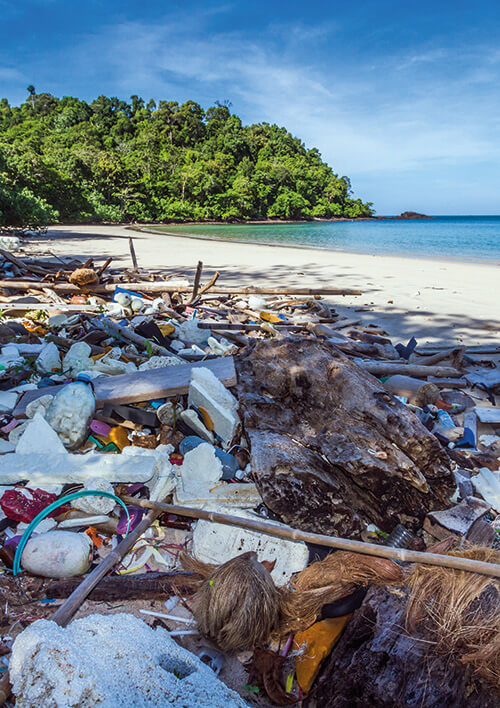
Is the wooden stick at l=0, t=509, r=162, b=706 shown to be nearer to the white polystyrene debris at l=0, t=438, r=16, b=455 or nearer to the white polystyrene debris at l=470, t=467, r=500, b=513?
the white polystyrene debris at l=0, t=438, r=16, b=455

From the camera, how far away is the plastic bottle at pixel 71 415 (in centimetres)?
320

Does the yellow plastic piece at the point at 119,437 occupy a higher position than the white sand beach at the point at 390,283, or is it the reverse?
the white sand beach at the point at 390,283

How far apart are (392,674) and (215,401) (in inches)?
87.7

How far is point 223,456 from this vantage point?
3107mm

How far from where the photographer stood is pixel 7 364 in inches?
182

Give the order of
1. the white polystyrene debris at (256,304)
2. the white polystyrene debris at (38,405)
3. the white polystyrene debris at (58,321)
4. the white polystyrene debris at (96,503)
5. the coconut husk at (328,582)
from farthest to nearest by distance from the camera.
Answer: the white polystyrene debris at (256,304) < the white polystyrene debris at (58,321) < the white polystyrene debris at (38,405) < the white polystyrene debris at (96,503) < the coconut husk at (328,582)

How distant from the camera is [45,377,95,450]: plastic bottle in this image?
10.5 ft

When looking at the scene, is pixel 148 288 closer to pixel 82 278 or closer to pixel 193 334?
pixel 82 278

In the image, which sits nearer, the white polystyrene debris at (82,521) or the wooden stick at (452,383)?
the white polystyrene debris at (82,521)

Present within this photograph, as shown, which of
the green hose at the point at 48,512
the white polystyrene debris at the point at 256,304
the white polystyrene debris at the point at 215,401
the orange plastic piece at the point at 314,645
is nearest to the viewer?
the orange plastic piece at the point at 314,645

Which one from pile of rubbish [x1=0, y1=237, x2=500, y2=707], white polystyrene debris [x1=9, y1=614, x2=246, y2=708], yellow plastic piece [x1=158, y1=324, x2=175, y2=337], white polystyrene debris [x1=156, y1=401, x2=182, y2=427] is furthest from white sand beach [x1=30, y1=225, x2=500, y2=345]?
white polystyrene debris [x1=9, y1=614, x2=246, y2=708]

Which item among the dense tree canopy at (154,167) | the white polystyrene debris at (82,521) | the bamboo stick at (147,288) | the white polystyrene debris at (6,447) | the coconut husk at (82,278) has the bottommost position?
the white polystyrene debris at (82,521)

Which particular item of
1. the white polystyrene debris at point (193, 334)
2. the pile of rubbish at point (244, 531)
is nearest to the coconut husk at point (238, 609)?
the pile of rubbish at point (244, 531)

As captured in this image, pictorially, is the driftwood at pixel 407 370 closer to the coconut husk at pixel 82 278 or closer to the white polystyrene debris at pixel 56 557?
the white polystyrene debris at pixel 56 557
